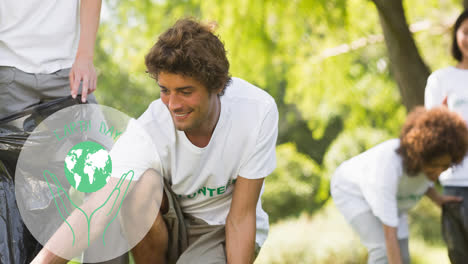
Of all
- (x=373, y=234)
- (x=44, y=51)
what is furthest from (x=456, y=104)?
(x=44, y=51)

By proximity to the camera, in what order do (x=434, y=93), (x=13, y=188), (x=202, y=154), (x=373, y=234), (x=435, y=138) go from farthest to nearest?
(x=373, y=234) < (x=434, y=93) < (x=435, y=138) < (x=202, y=154) < (x=13, y=188)

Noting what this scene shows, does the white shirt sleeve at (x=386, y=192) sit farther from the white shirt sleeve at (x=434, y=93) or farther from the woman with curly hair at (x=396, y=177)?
the white shirt sleeve at (x=434, y=93)

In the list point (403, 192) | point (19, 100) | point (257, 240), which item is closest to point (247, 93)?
point (257, 240)

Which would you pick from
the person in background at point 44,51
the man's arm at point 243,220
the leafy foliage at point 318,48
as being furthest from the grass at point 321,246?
the person in background at point 44,51

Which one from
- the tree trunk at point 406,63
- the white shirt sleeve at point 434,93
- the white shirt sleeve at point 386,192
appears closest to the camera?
the white shirt sleeve at point 386,192

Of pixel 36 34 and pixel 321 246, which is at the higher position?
pixel 36 34

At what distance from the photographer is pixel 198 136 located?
2465mm

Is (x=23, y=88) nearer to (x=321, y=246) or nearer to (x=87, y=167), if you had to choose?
(x=87, y=167)

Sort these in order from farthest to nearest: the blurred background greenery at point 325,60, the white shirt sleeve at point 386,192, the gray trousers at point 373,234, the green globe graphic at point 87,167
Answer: the blurred background greenery at point 325,60, the gray trousers at point 373,234, the white shirt sleeve at point 386,192, the green globe graphic at point 87,167

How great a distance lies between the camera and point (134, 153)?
233cm

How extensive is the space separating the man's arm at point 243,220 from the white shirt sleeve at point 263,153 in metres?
0.03

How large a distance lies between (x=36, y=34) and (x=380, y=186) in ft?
→ 6.78

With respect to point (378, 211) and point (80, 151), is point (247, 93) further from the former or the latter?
point (378, 211)

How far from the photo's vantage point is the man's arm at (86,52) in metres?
2.25
